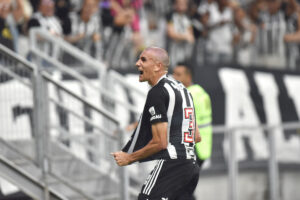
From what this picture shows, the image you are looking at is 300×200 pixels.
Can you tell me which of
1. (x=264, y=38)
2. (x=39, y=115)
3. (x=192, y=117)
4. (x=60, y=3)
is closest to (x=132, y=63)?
(x=60, y=3)

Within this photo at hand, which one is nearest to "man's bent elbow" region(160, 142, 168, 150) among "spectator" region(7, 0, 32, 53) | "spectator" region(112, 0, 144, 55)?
"spectator" region(7, 0, 32, 53)

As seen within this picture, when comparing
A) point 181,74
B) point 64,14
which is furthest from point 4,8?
point 181,74

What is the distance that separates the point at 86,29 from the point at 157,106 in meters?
6.81

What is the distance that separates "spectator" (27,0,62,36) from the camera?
37.5 feet

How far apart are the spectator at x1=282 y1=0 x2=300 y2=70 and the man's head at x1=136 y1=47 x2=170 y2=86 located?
9.82 meters

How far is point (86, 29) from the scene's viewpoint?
12.6 metres

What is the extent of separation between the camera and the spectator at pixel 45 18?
11422 mm

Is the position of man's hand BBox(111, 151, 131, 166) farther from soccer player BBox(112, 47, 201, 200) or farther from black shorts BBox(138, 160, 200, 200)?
black shorts BBox(138, 160, 200, 200)

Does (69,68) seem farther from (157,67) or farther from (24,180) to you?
(157,67)

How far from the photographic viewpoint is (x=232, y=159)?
1180 centimetres

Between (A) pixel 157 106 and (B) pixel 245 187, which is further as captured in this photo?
(B) pixel 245 187

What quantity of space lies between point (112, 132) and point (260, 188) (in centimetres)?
440

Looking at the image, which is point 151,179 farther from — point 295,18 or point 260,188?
point 295,18

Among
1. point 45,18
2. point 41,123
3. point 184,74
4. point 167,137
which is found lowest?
point 167,137
